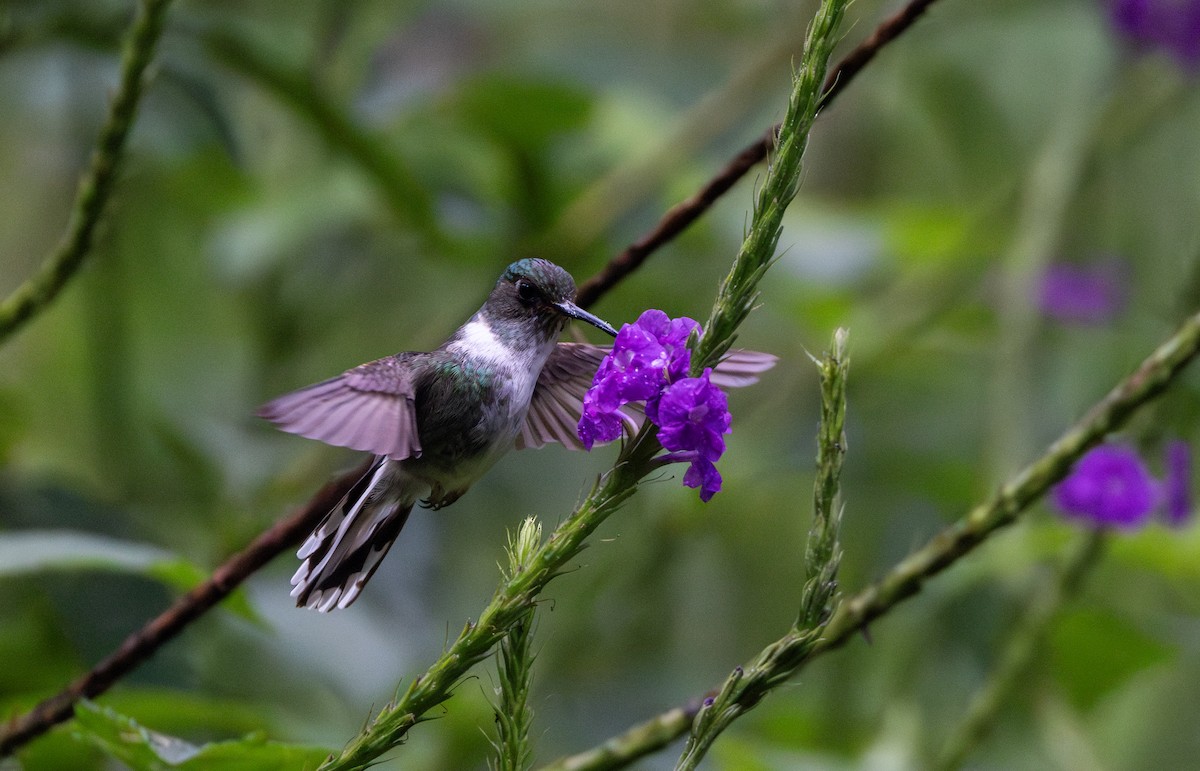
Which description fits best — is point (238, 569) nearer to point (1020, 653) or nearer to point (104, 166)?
point (104, 166)

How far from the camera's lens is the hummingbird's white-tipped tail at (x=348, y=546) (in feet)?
5.11

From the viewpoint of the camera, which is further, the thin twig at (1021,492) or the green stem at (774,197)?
the thin twig at (1021,492)

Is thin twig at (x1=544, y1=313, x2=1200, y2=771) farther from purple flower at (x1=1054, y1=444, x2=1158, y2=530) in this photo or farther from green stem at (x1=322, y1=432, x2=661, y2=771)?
purple flower at (x1=1054, y1=444, x2=1158, y2=530)

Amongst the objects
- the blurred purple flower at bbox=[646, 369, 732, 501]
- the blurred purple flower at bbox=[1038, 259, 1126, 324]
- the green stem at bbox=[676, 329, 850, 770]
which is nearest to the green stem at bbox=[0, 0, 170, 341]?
the blurred purple flower at bbox=[646, 369, 732, 501]

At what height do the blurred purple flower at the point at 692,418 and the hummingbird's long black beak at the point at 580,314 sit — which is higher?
the hummingbird's long black beak at the point at 580,314

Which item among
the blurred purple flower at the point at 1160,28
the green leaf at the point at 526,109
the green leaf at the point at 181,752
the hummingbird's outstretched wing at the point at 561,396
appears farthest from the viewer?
the blurred purple flower at the point at 1160,28

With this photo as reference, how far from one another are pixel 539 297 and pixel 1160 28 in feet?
8.48

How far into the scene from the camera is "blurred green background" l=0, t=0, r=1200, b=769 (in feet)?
8.94

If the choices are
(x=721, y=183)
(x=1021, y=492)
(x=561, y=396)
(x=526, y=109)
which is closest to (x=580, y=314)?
(x=721, y=183)

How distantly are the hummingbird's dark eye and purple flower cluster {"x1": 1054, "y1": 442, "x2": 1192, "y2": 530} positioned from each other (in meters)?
1.11

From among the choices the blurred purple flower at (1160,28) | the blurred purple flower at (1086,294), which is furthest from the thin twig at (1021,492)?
the blurred purple flower at (1086,294)

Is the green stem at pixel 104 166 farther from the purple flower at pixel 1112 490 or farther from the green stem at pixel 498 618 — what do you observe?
the purple flower at pixel 1112 490

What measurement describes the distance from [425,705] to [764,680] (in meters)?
0.33

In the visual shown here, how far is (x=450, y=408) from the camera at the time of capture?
1.73m
